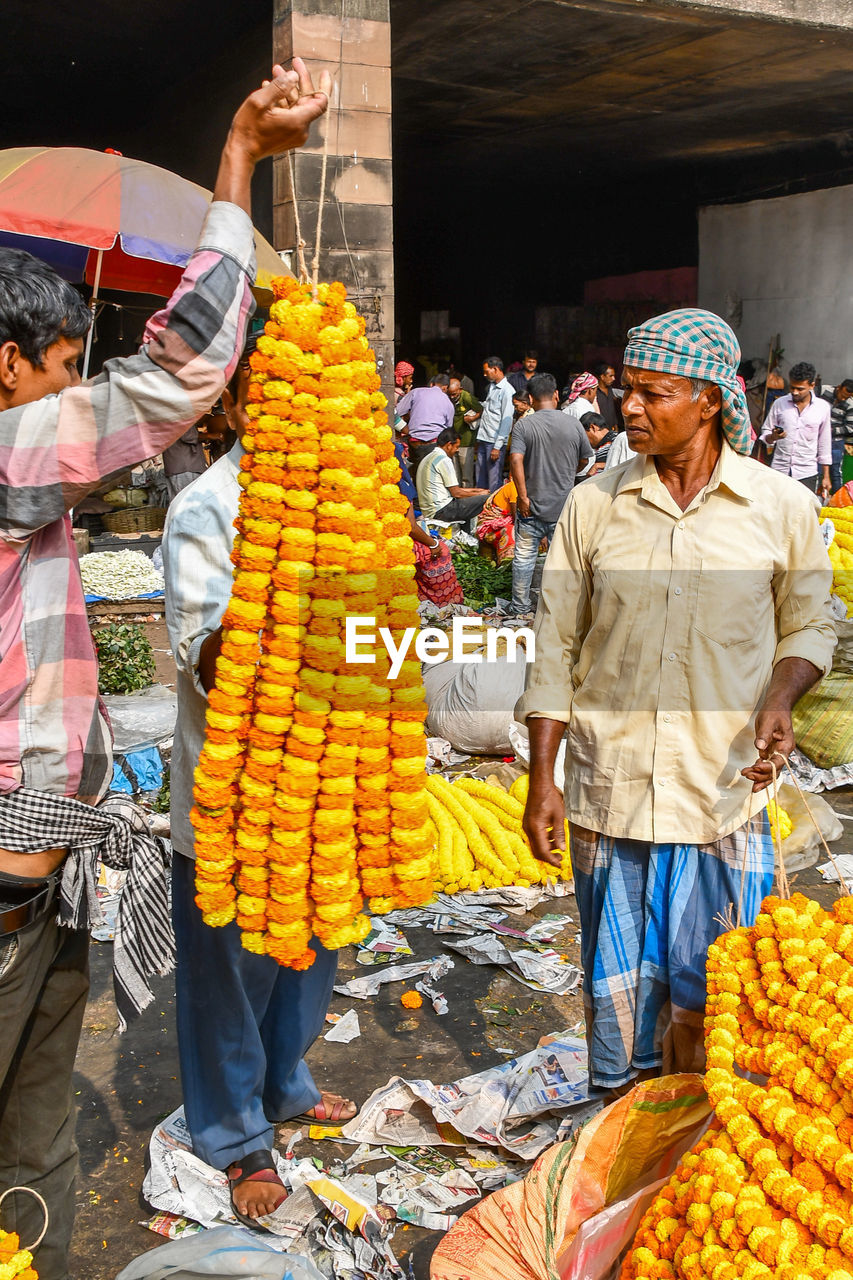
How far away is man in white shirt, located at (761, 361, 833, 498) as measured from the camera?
11.8 m

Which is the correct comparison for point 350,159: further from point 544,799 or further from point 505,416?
point 544,799

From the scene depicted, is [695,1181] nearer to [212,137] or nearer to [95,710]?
[95,710]

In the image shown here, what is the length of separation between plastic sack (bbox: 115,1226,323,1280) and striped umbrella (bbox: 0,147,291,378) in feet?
16.1

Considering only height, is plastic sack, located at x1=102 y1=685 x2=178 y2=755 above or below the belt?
below

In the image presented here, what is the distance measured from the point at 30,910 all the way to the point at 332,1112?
1.51 metres

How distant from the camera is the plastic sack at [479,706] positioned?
6.27m

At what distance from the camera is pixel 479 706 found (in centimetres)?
628

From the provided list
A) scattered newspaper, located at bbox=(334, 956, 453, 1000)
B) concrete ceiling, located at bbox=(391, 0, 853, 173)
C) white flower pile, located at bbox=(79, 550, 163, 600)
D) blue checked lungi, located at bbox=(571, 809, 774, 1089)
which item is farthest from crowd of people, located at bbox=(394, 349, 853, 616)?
blue checked lungi, located at bbox=(571, 809, 774, 1089)

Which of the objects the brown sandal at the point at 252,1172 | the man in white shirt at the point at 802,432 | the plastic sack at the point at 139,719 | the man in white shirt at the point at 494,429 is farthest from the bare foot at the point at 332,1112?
the man in white shirt at the point at 494,429

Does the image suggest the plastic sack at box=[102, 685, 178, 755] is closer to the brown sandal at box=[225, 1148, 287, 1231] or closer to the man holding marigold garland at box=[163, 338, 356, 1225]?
the man holding marigold garland at box=[163, 338, 356, 1225]

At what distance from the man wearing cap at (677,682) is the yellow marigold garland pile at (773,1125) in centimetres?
48

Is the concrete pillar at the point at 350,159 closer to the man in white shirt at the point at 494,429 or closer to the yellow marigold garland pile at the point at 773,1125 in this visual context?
the man in white shirt at the point at 494,429

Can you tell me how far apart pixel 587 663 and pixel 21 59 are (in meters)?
12.1

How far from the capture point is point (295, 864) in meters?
2.08
